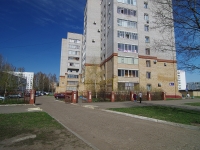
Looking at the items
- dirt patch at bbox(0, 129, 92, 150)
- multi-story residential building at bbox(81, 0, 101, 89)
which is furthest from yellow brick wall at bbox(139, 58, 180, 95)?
dirt patch at bbox(0, 129, 92, 150)

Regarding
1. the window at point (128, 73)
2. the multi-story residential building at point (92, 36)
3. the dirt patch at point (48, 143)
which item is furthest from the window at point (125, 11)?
the dirt patch at point (48, 143)

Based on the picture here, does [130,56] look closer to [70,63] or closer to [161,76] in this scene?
[161,76]

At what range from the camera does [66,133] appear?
18.6 ft

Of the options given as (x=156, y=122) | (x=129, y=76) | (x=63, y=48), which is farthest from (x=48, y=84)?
(x=156, y=122)

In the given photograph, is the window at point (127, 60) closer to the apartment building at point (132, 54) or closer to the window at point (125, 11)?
the apartment building at point (132, 54)

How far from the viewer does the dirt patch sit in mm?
4195

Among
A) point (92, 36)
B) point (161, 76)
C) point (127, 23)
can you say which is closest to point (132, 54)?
point (127, 23)

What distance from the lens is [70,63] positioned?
198 ft

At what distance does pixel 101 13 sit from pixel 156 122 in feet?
134

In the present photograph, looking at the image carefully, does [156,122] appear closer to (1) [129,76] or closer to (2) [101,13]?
(1) [129,76]

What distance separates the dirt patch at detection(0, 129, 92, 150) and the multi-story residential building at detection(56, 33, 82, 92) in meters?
53.6

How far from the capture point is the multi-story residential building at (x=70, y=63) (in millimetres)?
58750

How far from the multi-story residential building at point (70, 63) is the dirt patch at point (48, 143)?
2111 inches

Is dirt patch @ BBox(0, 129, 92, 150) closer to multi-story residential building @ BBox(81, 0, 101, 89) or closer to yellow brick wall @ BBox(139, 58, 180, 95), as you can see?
yellow brick wall @ BBox(139, 58, 180, 95)
